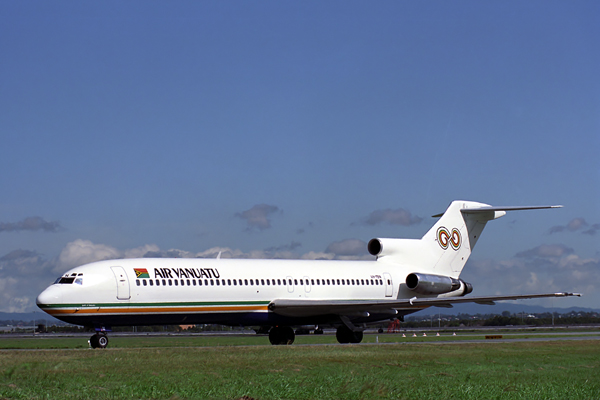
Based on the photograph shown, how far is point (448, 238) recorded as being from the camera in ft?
165

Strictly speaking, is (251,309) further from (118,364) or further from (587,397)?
(587,397)

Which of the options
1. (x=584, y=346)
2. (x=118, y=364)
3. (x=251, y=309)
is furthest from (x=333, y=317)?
(x=118, y=364)

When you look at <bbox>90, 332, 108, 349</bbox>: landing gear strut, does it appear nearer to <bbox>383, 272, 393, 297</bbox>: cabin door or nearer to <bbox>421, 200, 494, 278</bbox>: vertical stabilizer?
<bbox>383, 272, 393, 297</bbox>: cabin door

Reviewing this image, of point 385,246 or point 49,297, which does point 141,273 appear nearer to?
point 49,297

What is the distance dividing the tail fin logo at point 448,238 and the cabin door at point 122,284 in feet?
73.0

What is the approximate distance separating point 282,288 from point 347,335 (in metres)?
5.29

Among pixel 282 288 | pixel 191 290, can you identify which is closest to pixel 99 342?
pixel 191 290

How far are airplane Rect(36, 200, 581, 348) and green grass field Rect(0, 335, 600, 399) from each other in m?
6.91

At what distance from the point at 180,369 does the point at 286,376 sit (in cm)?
341

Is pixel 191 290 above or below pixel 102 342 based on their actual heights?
above

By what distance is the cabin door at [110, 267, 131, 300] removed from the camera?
3562cm

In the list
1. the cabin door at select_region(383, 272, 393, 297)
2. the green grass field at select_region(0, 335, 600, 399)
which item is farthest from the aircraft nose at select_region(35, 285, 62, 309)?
the cabin door at select_region(383, 272, 393, 297)

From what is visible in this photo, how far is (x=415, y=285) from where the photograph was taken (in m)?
46.6

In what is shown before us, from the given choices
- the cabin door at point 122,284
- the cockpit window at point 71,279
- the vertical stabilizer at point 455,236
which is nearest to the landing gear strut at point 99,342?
the cabin door at point 122,284
